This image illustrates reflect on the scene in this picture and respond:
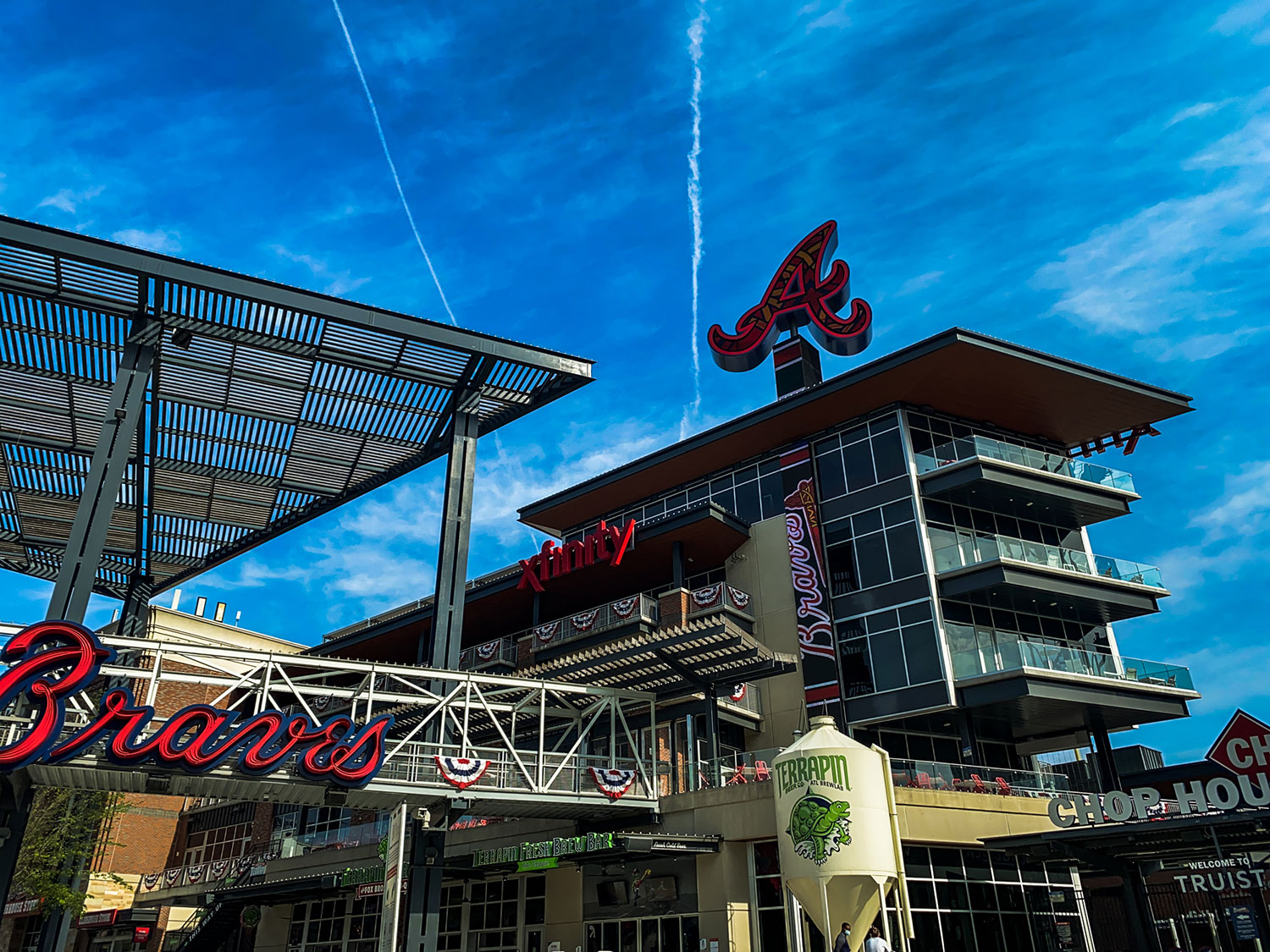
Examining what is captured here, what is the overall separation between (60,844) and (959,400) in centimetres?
4047

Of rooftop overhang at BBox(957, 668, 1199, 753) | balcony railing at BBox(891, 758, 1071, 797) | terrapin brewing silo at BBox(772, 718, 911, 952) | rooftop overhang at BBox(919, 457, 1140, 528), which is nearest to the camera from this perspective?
terrapin brewing silo at BBox(772, 718, 911, 952)

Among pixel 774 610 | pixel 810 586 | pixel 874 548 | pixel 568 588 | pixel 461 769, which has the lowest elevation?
pixel 461 769

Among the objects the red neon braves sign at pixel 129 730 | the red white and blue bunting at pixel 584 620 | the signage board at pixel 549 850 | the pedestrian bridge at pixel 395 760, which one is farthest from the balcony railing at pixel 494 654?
the red neon braves sign at pixel 129 730

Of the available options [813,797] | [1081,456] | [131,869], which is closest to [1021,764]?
[1081,456]

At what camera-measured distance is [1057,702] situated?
3675 centimetres

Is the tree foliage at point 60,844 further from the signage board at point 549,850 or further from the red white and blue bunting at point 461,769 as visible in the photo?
the red white and blue bunting at point 461,769

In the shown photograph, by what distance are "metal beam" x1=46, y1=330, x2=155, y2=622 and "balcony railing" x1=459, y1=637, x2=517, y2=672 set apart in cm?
1911

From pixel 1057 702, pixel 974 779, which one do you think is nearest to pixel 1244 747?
pixel 974 779

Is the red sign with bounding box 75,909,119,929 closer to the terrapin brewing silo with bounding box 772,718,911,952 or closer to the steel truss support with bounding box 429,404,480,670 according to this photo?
the steel truss support with bounding box 429,404,480,670

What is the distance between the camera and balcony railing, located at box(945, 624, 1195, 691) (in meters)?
36.1

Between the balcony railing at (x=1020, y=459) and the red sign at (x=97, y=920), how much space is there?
145ft

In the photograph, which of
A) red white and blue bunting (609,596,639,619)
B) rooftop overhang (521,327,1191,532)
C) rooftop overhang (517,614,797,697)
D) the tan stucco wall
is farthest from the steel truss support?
rooftop overhang (521,327,1191,532)

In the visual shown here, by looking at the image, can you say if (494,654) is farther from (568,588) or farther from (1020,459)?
(1020,459)

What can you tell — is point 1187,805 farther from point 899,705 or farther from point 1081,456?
point 1081,456
